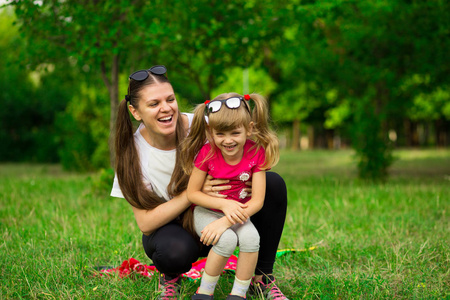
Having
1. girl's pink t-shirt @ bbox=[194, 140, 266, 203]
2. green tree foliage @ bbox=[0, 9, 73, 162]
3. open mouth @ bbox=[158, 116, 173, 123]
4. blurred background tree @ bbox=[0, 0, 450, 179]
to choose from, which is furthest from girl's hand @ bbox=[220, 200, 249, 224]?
green tree foliage @ bbox=[0, 9, 73, 162]

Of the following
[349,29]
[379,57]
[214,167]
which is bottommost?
[214,167]

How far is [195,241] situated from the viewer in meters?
2.74

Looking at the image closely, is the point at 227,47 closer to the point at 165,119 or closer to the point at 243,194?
the point at 165,119

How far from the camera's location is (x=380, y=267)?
3.27 m

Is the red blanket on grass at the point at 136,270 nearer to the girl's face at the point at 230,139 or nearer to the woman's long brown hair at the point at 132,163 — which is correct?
the woman's long brown hair at the point at 132,163

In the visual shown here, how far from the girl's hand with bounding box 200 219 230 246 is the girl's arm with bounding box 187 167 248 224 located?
0.05 m

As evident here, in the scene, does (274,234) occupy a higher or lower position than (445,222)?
higher

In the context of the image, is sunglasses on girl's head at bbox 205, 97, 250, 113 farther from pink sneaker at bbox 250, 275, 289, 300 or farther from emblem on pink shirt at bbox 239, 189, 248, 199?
pink sneaker at bbox 250, 275, 289, 300

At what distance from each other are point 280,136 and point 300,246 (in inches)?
74.4

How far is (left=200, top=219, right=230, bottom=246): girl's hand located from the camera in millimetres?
2420

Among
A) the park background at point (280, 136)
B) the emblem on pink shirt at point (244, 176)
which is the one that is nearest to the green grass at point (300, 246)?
the park background at point (280, 136)

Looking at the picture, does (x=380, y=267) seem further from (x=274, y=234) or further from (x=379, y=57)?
(x=379, y=57)

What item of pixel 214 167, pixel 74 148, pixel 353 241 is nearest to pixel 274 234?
pixel 214 167

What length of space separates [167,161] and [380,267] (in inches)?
67.9
